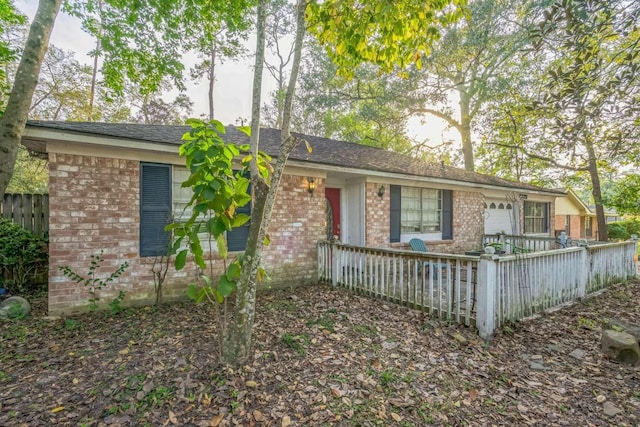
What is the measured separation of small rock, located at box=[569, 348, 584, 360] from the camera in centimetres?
413

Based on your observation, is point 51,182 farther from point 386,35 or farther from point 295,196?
point 386,35

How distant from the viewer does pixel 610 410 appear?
3076mm

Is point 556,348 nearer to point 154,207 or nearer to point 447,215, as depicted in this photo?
point 447,215

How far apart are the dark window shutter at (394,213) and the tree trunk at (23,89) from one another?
25.6 ft

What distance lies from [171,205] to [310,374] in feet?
13.5

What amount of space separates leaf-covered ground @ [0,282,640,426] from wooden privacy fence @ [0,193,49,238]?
9.61 ft

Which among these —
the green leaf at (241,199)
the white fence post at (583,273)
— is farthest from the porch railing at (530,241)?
the green leaf at (241,199)

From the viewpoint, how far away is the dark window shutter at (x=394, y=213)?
8602 mm

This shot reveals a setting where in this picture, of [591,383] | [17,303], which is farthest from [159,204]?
[591,383]

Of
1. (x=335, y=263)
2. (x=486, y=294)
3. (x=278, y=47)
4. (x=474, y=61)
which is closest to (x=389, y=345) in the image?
(x=486, y=294)

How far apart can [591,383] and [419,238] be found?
5.90 m

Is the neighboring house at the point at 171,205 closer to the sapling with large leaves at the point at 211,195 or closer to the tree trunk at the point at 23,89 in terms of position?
the tree trunk at the point at 23,89

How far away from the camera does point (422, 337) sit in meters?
4.32

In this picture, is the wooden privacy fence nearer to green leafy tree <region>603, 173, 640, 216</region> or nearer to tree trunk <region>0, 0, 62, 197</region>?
tree trunk <region>0, 0, 62, 197</region>
